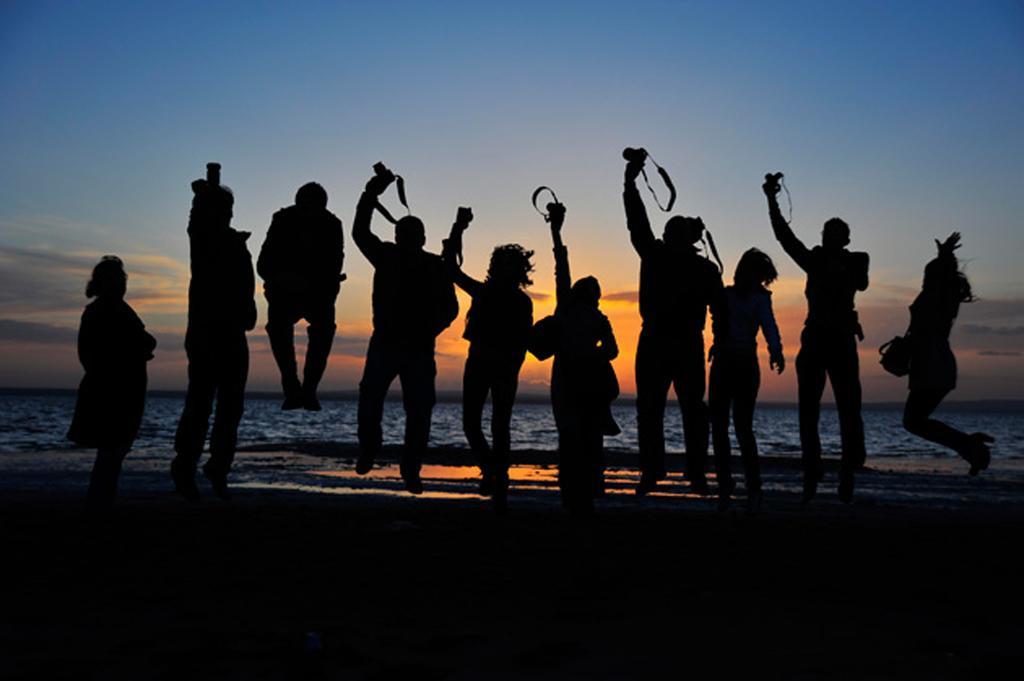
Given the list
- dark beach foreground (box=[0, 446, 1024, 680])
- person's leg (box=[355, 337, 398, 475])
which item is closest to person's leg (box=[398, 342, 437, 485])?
person's leg (box=[355, 337, 398, 475])

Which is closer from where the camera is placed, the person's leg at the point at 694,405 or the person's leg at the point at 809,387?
the person's leg at the point at 694,405

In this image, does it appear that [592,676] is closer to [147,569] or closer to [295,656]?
[295,656]

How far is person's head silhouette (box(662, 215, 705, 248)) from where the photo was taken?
29.3 ft

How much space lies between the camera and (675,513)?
962cm

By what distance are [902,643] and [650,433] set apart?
15.6ft

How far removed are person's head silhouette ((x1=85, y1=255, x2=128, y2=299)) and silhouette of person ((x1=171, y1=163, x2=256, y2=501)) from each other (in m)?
0.60

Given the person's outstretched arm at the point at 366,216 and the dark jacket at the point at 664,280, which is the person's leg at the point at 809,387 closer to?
the dark jacket at the point at 664,280

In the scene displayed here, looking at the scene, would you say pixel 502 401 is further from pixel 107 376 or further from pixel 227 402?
pixel 107 376

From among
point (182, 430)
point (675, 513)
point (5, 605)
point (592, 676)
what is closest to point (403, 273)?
point (182, 430)

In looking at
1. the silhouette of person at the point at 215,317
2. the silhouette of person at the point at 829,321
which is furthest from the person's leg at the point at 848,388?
the silhouette of person at the point at 215,317

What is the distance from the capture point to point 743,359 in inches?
358

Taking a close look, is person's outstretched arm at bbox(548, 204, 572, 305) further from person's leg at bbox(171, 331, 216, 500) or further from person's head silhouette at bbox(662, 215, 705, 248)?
person's leg at bbox(171, 331, 216, 500)

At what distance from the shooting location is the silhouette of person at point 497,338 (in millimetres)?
8500

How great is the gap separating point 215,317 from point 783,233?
5380 mm
